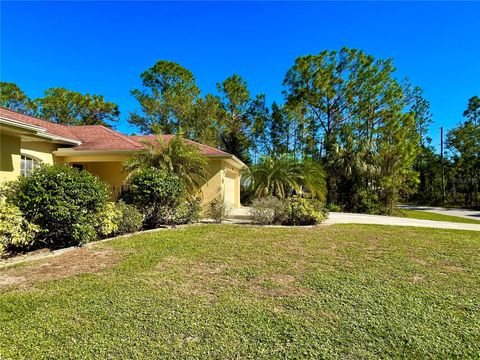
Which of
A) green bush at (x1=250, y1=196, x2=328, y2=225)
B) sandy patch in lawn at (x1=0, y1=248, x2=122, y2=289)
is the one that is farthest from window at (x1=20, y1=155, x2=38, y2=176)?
green bush at (x1=250, y1=196, x2=328, y2=225)

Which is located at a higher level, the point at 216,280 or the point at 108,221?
the point at 108,221

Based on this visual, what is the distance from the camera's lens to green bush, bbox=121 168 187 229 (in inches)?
386

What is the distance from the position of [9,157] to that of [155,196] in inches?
188

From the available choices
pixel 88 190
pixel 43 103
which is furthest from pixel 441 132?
pixel 43 103

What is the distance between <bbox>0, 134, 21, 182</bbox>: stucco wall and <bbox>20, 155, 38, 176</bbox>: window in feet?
8.24

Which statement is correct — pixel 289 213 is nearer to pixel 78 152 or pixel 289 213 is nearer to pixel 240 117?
pixel 78 152

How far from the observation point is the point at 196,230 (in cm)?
951

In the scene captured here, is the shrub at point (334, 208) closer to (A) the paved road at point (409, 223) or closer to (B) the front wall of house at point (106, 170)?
(A) the paved road at point (409, 223)

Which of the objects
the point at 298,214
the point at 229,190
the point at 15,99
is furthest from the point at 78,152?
the point at 15,99

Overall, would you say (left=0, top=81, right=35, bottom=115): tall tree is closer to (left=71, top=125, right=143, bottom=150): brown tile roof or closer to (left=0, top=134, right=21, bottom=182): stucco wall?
(left=71, top=125, right=143, bottom=150): brown tile roof

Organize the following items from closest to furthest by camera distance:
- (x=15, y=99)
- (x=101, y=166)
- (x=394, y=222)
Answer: (x=394, y=222)
(x=101, y=166)
(x=15, y=99)

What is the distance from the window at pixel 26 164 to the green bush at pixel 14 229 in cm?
595

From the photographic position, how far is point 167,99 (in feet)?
101

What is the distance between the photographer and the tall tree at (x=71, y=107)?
3173 cm
